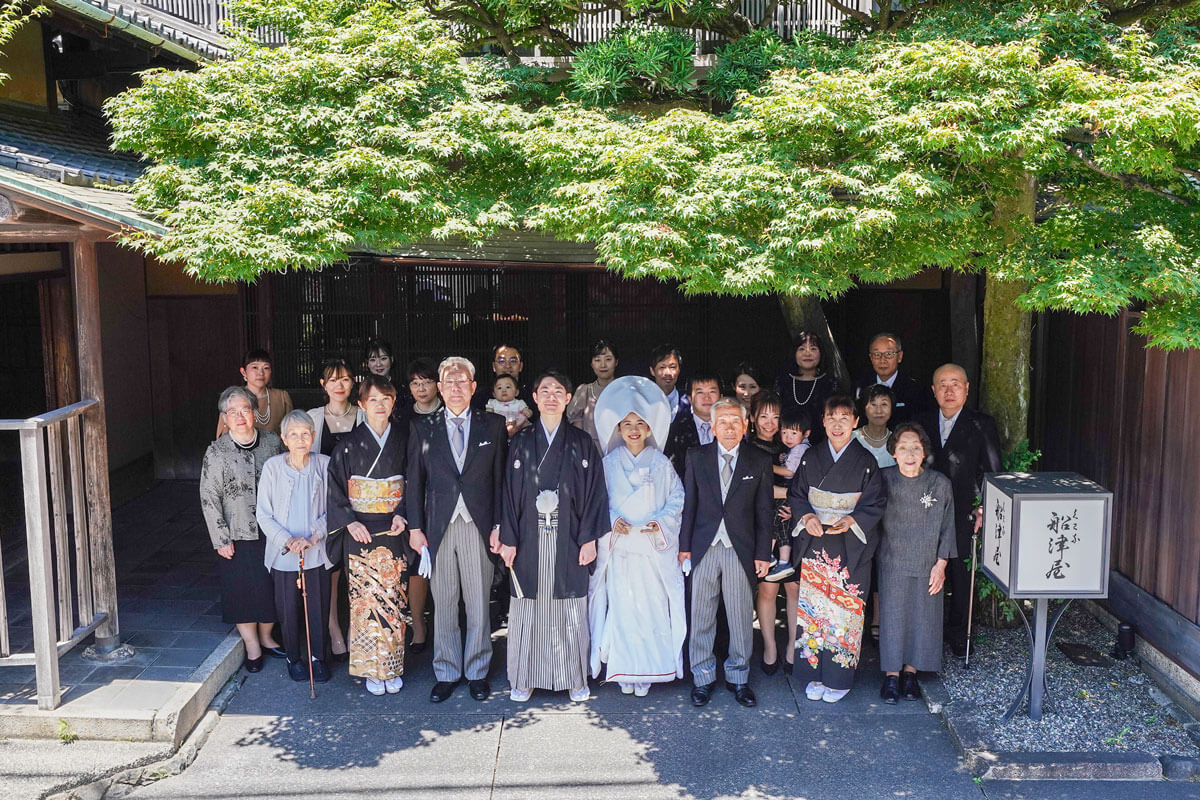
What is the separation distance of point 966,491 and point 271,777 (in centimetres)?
441

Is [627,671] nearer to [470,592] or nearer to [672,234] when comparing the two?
[470,592]

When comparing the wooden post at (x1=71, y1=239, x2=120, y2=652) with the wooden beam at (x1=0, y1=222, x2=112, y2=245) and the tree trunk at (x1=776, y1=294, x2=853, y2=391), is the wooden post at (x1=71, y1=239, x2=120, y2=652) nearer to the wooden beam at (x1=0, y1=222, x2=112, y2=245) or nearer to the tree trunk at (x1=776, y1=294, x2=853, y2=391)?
the wooden beam at (x1=0, y1=222, x2=112, y2=245)

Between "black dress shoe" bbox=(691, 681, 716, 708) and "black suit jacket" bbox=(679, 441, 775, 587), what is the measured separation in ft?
2.32

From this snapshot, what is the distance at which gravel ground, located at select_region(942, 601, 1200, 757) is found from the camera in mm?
5234

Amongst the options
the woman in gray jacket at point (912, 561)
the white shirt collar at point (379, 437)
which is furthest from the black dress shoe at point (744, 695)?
the white shirt collar at point (379, 437)

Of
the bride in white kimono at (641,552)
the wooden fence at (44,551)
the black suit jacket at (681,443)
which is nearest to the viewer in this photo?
the wooden fence at (44,551)

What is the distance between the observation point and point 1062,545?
5.34 metres

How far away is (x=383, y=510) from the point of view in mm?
5961

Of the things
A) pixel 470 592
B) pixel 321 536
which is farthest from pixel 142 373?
pixel 470 592

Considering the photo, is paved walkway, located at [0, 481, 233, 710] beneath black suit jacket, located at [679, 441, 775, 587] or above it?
beneath

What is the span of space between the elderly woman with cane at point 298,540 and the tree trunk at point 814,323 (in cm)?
454

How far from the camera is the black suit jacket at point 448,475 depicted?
5891 mm

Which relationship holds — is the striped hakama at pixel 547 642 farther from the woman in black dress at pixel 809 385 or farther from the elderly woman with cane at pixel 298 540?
the woman in black dress at pixel 809 385

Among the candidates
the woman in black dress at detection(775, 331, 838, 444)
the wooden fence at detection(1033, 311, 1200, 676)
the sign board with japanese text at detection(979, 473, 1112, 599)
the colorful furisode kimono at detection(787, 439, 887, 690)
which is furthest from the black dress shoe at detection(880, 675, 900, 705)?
the woman in black dress at detection(775, 331, 838, 444)
